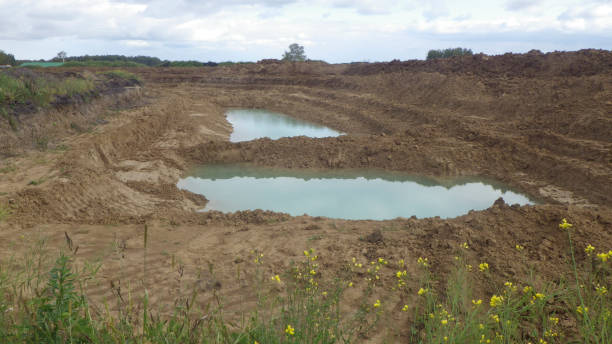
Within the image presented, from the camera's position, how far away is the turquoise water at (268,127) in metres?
17.2

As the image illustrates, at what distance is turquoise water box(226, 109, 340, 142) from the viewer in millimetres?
17156

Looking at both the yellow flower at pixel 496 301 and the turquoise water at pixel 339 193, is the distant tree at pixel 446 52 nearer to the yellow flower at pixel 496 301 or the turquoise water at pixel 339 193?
the turquoise water at pixel 339 193

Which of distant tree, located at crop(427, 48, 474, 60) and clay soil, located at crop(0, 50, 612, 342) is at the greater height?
distant tree, located at crop(427, 48, 474, 60)

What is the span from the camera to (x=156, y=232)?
6.38 m

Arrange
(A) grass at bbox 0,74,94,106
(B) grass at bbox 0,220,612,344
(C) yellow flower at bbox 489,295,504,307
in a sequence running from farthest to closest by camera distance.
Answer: (A) grass at bbox 0,74,94,106, (C) yellow flower at bbox 489,295,504,307, (B) grass at bbox 0,220,612,344

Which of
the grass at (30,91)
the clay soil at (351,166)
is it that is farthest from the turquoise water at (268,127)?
the grass at (30,91)

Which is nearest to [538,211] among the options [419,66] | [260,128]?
[260,128]

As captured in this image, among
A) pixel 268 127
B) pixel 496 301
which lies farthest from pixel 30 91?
pixel 496 301

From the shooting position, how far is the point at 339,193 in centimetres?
980

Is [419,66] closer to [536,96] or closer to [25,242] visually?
[536,96]

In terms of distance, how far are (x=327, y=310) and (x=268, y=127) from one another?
16839mm

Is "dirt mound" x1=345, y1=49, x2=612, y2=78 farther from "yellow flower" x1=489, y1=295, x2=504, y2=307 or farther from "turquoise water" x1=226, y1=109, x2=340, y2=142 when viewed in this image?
"yellow flower" x1=489, y1=295, x2=504, y2=307

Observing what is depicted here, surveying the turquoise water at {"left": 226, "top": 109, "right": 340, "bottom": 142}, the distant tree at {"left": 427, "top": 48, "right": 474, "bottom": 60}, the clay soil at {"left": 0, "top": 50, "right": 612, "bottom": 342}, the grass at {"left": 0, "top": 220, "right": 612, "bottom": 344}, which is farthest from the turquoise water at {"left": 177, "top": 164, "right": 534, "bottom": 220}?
the distant tree at {"left": 427, "top": 48, "right": 474, "bottom": 60}

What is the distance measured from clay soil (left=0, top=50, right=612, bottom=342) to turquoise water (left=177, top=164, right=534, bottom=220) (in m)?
0.49
